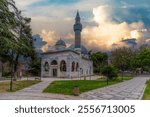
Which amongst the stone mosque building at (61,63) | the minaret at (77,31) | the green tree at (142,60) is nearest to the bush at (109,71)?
the stone mosque building at (61,63)

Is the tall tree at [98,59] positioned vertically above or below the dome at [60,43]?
below

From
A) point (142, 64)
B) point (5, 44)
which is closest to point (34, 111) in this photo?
point (5, 44)

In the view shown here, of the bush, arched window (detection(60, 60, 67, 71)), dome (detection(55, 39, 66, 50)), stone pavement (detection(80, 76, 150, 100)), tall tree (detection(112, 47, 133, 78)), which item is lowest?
stone pavement (detection(80, 76, 150, 100))

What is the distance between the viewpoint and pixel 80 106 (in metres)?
11.6

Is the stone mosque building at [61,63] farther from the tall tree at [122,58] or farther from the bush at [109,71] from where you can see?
the bush at [109,71]

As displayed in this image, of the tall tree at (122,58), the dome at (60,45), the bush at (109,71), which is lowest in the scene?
the bush at (109,71)

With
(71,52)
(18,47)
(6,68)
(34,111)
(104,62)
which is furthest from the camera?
(104,62)

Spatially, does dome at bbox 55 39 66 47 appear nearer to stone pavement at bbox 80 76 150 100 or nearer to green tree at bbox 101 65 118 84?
green tree at bbox 101 65 118 84

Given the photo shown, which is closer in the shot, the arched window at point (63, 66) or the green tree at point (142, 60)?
the arched window at point (63, 66)

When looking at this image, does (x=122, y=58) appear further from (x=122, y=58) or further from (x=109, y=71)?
(x=109, y=71)

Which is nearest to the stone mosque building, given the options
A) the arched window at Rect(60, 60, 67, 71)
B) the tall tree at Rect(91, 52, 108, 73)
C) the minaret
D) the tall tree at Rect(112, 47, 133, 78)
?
the arched window at Rect(60, 60, 67, 71)

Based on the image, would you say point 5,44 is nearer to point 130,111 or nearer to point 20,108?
point 20,108

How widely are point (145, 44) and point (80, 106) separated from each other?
9214cm

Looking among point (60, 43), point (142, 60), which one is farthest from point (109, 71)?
point (142, 60)
